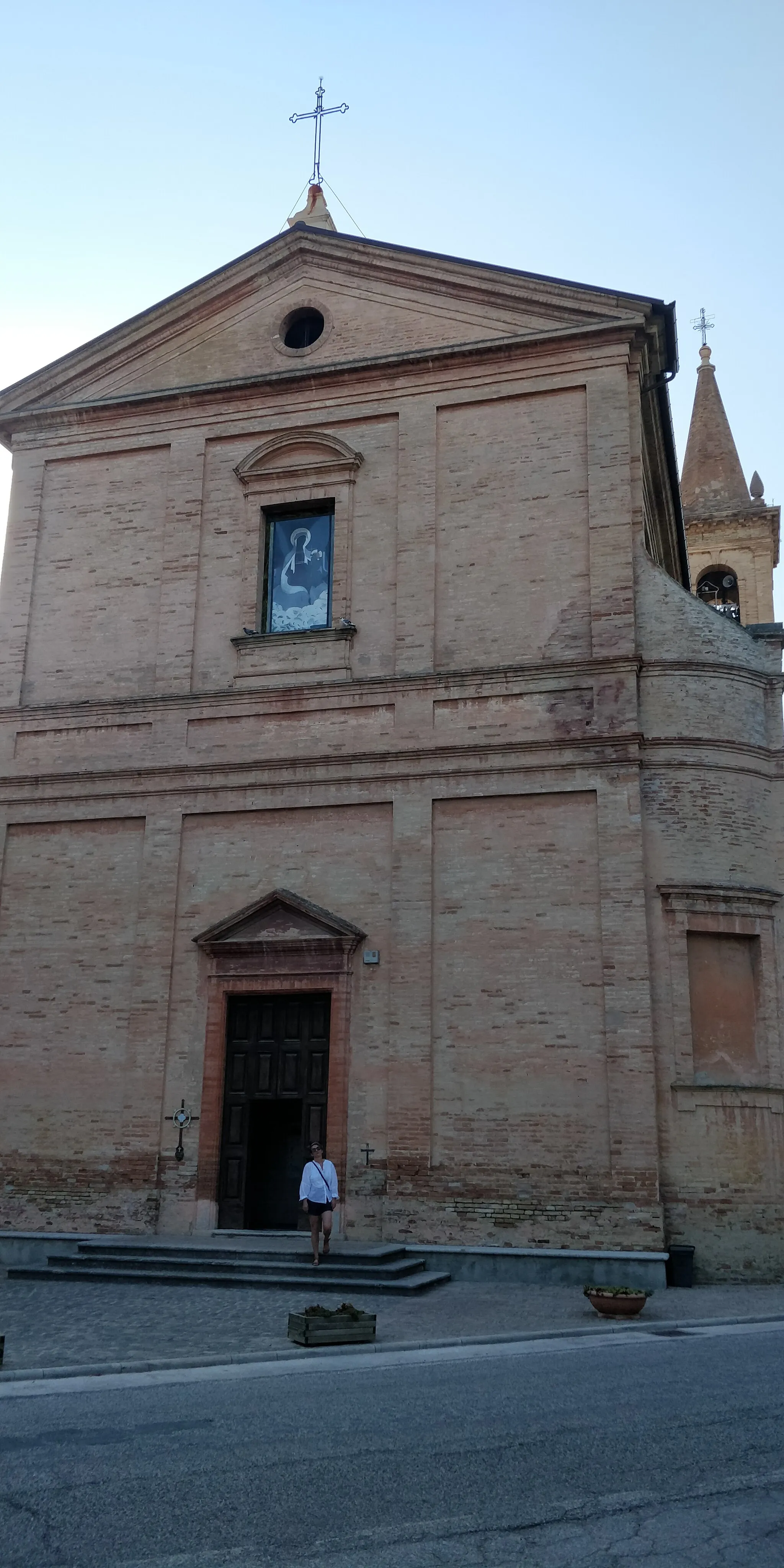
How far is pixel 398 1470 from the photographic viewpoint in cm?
573

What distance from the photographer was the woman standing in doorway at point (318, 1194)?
522 inches

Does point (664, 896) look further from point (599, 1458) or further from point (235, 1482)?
point (235, 1482)

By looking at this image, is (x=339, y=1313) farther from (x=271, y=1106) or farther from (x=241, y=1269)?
(x=271, y=1106)

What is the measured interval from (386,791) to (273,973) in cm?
270

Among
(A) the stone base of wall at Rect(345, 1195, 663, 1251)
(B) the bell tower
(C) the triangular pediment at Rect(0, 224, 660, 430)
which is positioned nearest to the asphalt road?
(A) the stone base of wall at Rect(345, 1195, 663, 1251)

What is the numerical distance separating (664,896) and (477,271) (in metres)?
9.29

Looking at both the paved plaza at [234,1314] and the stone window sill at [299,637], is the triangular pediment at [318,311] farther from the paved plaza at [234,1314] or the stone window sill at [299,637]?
the paved plaza at [234,1314]

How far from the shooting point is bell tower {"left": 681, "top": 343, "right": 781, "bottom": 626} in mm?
30859

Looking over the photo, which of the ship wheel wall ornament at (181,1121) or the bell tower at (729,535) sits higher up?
the bell tower at (729,535)

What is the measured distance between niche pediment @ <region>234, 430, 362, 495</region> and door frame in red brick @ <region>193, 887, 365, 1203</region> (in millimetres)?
6013

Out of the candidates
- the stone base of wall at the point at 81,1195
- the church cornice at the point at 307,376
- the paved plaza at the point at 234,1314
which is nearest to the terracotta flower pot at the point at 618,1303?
the paved plaza at the point at 234,1314

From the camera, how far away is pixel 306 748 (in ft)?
54.7

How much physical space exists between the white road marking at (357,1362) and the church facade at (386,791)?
3418mm

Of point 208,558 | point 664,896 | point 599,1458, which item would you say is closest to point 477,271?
point 208,558
